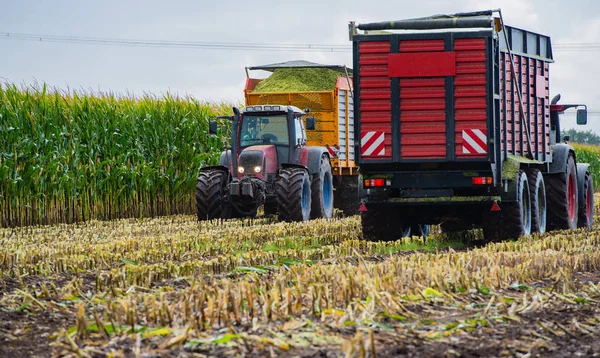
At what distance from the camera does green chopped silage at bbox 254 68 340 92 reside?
19.8 metres

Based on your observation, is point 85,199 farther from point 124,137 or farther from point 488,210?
point 488,210

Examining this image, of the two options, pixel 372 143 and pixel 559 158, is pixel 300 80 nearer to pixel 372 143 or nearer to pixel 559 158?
pixel 559 158

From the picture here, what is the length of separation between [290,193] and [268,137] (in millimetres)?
1600

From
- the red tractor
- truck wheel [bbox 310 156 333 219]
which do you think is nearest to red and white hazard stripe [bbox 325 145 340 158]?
truck wheel [bbox 310 156 333 219]

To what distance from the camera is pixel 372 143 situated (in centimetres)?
1216

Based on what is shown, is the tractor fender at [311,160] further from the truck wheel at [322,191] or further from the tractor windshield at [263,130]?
the tractor windshield at [263,130]

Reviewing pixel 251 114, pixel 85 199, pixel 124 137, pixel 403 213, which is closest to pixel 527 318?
pixel 403 213

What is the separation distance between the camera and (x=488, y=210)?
12.6m

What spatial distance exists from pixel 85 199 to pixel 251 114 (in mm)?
4136

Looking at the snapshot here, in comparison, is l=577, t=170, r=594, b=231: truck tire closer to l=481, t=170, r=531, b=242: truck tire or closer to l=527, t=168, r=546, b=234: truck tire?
l=527, t=168, r=546, b=234: truck tire

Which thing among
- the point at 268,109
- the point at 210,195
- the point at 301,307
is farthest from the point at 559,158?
the point at 301,307

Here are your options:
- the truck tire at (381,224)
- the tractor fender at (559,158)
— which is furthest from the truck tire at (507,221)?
the tractor fender at (559,158)

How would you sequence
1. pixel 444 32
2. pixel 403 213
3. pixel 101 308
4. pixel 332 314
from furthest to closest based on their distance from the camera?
pixel 403 213
pixel 444 32
pixel 101 308
pixel 332 314

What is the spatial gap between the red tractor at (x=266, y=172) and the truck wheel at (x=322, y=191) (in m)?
0.02
